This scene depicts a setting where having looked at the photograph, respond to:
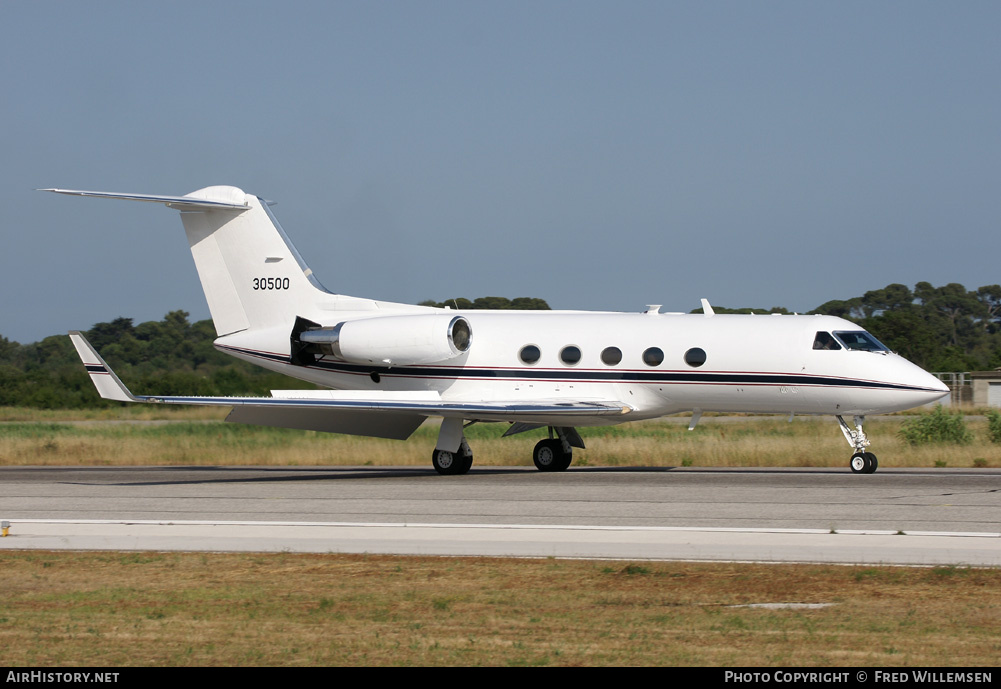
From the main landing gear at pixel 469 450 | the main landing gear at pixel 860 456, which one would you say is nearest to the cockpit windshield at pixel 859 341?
the main landing gear at pixel 860 456

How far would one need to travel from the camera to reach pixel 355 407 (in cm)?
2098

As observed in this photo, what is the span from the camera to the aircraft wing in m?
20.2

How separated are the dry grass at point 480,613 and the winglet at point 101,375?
27.0 feet

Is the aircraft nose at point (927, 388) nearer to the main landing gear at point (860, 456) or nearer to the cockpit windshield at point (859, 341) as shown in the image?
the cockpit windshield at point (859, 341)

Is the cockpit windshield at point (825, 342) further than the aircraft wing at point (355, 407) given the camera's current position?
Yes

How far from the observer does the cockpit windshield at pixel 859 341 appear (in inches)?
837

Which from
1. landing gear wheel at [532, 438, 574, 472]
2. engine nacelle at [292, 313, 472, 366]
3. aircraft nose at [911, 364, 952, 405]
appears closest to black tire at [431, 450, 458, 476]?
engine nacelle at [292, 313, 472, 366]

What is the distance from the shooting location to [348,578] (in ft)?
34.5

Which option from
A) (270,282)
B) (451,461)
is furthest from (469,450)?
(270,282)

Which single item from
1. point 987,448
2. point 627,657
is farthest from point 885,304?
point 627,657

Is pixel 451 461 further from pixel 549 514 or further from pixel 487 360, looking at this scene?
pixel 549 514

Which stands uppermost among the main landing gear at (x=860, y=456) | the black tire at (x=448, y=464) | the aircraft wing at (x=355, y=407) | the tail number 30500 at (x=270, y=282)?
the tail number 30500 at (x=270, y=282)
